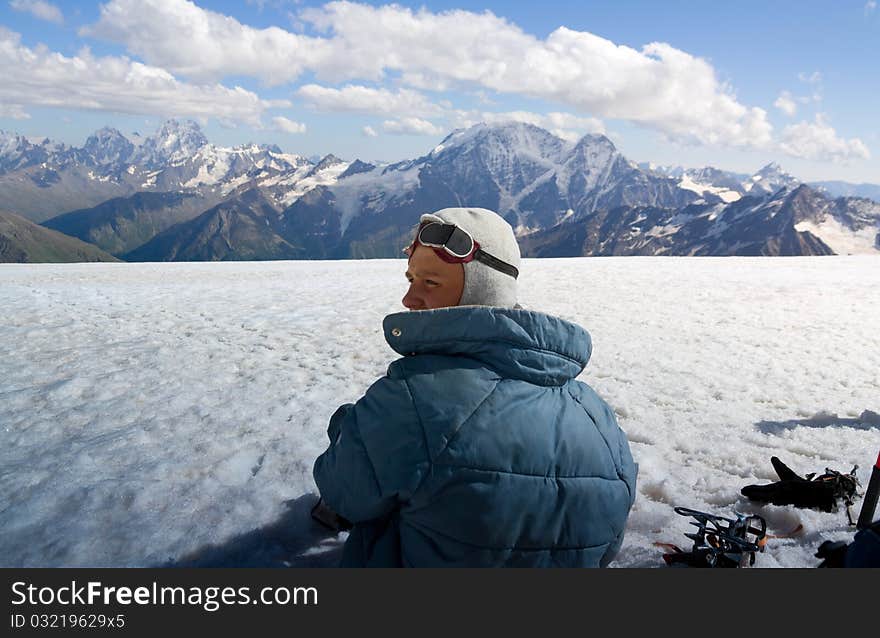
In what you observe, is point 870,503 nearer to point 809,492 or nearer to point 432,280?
point 809,492

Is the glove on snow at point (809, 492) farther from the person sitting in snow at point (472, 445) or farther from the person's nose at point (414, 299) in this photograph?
the person's nose at point (414, 299)

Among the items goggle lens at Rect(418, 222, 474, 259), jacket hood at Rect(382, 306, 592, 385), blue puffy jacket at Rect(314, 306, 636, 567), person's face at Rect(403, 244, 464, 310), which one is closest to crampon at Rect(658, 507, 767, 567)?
blue puffy jacket at Rect(314, 306, 636, 567)

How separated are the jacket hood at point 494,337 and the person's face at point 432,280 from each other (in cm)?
33

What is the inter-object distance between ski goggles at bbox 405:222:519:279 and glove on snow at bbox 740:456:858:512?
382 centimetres

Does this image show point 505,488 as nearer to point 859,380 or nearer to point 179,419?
point 179,419

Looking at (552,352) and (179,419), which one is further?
(179,419)

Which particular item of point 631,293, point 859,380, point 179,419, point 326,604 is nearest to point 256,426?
point 179,419

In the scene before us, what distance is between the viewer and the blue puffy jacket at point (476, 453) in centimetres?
284

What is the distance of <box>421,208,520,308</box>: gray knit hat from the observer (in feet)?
11.0

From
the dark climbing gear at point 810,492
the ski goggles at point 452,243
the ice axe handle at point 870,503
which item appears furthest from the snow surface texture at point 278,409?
the ski goggles at point 452,243

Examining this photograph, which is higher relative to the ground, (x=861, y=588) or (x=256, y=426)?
(x=861, y=588)

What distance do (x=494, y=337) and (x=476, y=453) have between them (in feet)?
2.01

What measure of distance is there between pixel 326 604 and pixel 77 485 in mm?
3861

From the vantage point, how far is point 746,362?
10.5 meters
